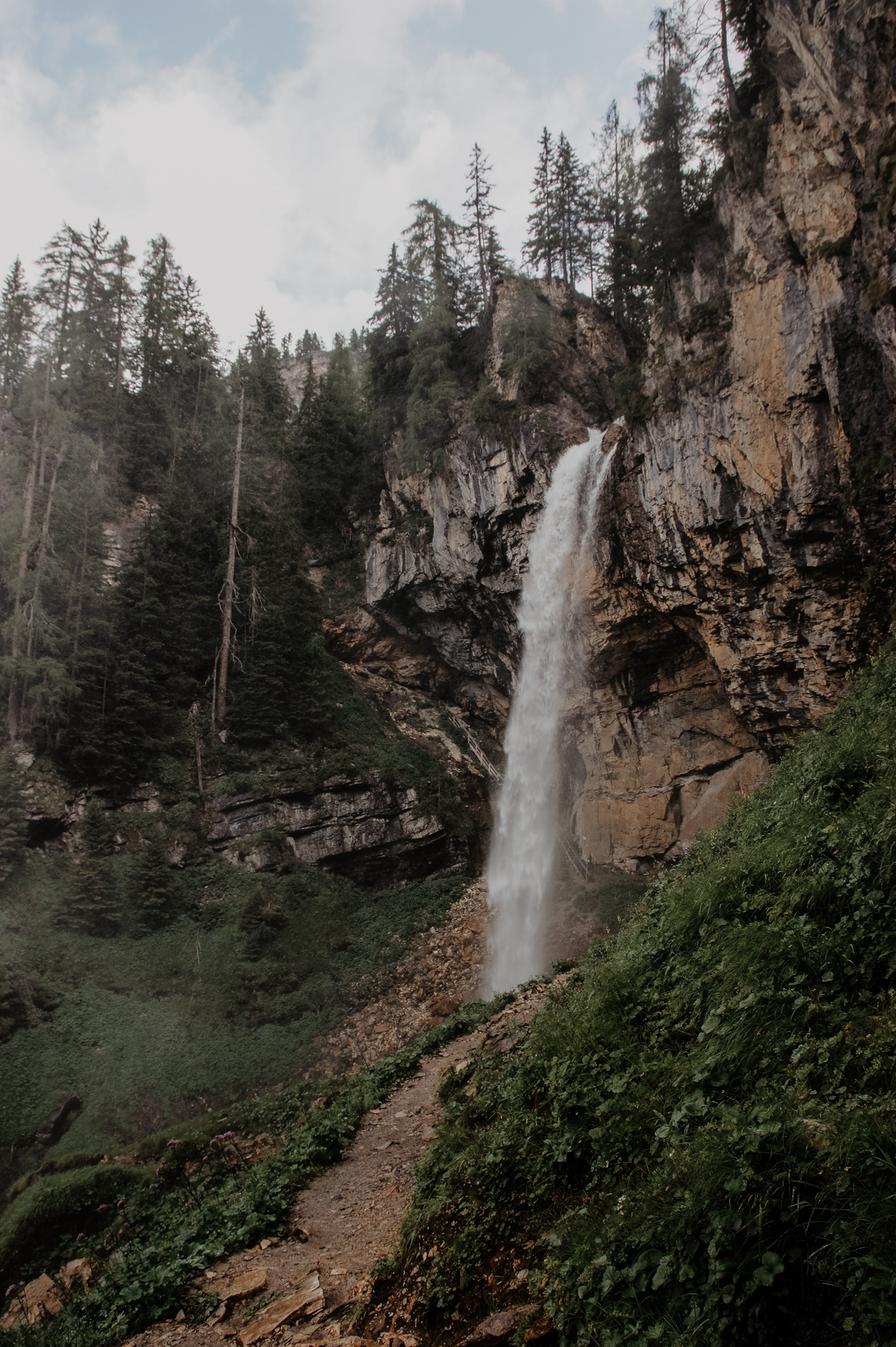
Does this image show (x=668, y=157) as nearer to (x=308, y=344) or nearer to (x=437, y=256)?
(x=437, y=256)

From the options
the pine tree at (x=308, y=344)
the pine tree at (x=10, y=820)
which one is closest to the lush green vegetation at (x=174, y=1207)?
the pine tree at (x=10, y=820)

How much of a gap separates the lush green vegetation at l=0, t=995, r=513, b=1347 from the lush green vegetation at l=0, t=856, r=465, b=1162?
2851 mm

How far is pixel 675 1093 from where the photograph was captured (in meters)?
2.93

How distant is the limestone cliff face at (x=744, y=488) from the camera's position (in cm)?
971

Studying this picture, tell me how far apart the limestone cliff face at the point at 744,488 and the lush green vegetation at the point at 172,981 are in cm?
696

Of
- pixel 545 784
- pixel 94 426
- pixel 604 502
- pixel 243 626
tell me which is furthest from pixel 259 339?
pixel 545 784

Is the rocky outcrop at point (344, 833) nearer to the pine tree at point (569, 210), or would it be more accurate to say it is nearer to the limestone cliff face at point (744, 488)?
the limestone cliff face at point (744, 488)

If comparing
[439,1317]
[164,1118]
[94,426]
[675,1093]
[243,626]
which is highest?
[94,426]

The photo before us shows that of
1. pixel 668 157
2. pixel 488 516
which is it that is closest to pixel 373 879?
pixel 488 516

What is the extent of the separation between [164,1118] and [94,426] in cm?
2330

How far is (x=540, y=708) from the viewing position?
17.9 metres

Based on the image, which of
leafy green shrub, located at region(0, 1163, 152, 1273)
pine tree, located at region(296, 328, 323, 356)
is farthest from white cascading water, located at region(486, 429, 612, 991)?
pine tree, located at region(296, 328, 323, 356)

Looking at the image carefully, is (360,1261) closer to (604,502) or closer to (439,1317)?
(439,1317)

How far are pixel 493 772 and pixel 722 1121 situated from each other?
18.5 m
